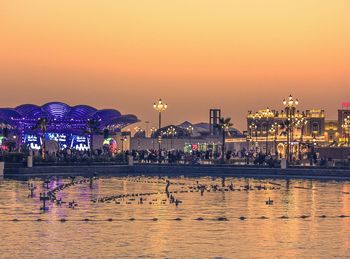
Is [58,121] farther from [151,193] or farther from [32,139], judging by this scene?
[151,193]

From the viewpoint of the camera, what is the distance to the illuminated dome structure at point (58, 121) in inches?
5153

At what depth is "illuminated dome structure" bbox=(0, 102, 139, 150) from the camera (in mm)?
130875

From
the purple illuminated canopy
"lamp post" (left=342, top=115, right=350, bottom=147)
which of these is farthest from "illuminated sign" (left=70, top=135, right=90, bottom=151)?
"lamp post" (left=342, top=115, right=350, bottom=147)

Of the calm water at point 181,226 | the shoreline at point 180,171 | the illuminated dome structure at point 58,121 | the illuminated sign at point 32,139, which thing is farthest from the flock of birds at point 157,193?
the illuminated dome structure at point 58,121

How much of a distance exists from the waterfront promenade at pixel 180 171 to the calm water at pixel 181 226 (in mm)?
18623

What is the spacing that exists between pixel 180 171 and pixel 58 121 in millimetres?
60189

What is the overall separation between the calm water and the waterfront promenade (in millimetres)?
18623

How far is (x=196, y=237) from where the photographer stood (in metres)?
28.2

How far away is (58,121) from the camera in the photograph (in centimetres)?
13425

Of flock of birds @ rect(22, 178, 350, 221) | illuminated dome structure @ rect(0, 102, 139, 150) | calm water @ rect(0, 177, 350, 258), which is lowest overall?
calm water @ rect(0, 177, 350, 258)

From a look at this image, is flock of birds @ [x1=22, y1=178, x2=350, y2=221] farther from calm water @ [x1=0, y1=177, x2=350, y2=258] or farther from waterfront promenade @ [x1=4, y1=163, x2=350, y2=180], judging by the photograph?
waterfront promenade @ [x1=4, y1=163, x2=350, y2=180]

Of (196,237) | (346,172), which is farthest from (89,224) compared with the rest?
(346,172)

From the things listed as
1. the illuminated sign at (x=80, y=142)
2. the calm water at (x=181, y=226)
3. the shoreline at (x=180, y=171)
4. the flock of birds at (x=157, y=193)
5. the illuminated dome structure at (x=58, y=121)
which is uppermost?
the illuminated dome structure at (x=58, y=121)

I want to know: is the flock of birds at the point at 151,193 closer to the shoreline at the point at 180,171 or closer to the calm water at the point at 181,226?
the calm water at the point at 181,226
